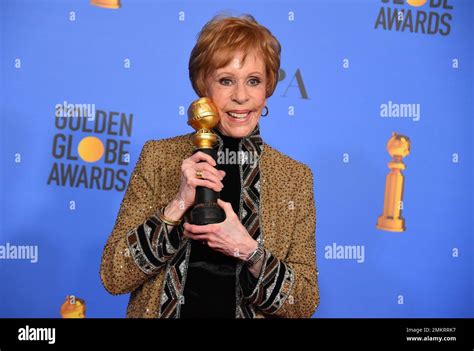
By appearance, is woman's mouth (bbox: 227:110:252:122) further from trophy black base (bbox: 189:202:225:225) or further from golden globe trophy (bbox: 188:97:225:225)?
trophy black base (bbox: 189:202:225:225)

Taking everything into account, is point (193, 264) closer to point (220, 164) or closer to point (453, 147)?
point (220, 164)

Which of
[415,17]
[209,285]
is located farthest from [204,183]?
[415,17]

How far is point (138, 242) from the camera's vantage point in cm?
177

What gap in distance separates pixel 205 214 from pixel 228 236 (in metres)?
0.09

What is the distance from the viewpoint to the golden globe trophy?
173 centimetres

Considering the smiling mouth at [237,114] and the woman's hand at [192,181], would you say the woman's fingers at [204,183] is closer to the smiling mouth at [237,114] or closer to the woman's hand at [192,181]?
the woman's hand at [192,181]

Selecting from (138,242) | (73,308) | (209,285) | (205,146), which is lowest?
(73,308)

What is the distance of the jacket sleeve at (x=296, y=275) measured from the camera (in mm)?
1800

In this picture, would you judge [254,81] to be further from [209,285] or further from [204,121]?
[209,285]

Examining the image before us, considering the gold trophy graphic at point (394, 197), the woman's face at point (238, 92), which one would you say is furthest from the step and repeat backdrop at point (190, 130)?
the woman's face at point (238, 92)

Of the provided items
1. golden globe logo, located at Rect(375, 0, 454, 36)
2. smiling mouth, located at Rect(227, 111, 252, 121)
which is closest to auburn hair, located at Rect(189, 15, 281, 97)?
smiling mouth, located at Rect(227, 111, 252, 121)

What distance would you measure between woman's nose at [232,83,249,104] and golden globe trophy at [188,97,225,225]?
0.12 meters

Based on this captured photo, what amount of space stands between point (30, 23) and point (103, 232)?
31.1 inches

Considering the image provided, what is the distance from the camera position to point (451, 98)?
2502 millimetres
